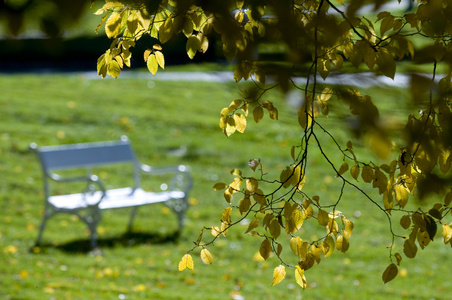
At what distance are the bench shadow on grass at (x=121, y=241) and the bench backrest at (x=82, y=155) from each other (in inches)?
30.2

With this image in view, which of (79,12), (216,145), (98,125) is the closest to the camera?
(79,12)

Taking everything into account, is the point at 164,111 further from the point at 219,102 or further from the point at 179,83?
the point at 179,83

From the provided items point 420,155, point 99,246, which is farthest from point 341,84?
point 99,246

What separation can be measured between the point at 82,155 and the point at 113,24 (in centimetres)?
461

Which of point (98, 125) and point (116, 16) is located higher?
point (116, 16)

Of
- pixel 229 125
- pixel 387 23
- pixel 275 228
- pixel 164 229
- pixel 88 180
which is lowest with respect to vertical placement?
pixel 164 229

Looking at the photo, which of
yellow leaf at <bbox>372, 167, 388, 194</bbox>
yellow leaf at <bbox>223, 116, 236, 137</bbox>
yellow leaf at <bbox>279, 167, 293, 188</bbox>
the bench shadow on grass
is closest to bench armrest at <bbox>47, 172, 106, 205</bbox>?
the bench shadow on grass

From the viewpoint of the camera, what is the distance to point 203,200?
328 inches

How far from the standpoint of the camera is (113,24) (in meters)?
2.58

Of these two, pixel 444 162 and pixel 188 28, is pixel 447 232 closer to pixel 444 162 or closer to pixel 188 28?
pixel 444 162

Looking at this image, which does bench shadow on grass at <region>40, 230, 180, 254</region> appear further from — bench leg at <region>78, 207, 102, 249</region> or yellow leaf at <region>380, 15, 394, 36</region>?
yellow leaf at <region>380, 15, 394, 36</region>

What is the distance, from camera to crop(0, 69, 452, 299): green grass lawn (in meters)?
5.68

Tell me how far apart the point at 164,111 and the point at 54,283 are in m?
6.82

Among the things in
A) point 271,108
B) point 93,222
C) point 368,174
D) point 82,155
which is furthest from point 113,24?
point 82,155
